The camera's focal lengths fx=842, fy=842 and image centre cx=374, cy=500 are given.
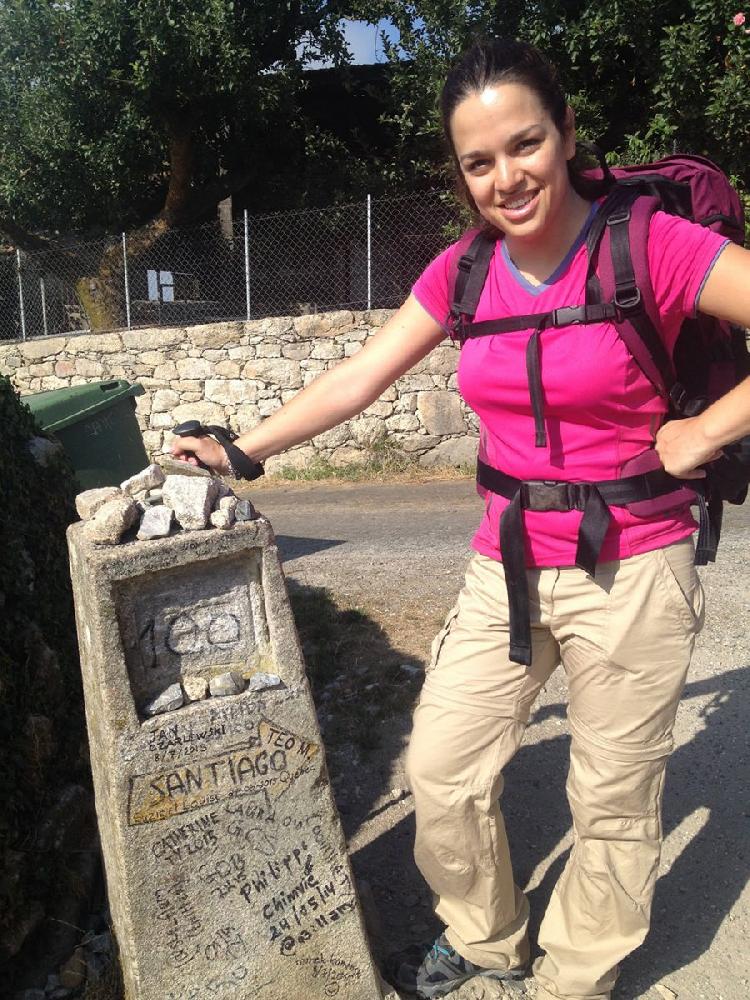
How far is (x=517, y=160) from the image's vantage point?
1.71m

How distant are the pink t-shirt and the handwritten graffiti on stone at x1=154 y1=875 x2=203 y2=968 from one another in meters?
1.05

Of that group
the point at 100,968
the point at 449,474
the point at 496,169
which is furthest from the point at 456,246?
the point at 449,474

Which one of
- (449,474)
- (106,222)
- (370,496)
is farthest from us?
(106,222)

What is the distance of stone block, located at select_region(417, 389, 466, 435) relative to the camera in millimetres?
9328

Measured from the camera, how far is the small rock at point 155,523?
5.92ft

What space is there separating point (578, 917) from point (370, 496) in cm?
646

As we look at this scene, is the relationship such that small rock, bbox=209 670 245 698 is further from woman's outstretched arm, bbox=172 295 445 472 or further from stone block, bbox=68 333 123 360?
stone block, bbox=68 333 123 360

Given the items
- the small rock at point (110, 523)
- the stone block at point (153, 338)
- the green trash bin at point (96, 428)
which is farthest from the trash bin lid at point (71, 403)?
the stone block at point (153, 338)

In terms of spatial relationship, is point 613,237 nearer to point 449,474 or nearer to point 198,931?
point 198,931

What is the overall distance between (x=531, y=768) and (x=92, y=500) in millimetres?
2116

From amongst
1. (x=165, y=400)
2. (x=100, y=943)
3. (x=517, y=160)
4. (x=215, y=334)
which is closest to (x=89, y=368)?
(x=165, y=400)

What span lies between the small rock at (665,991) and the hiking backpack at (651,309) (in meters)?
1.21

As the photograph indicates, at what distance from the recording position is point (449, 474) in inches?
362

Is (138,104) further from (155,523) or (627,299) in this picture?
(627,299)
